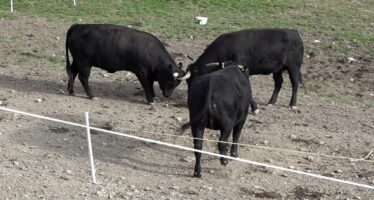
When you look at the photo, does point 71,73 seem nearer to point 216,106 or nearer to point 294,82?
point 294,82

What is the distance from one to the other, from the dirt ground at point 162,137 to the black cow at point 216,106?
1.85 ft

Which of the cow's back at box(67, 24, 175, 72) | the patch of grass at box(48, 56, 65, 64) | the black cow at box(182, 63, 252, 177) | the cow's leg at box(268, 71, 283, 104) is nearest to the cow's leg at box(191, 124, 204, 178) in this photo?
the black cow at box(182, 63, 252, 177)

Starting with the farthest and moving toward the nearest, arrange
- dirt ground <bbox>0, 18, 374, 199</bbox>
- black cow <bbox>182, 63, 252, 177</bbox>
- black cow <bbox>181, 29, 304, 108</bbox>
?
black cow <bbox>181, 29, 304, 108</bbox> < black cow <bbox>182, 63, 252, 177</bbox> < dirt ground <bbox>0, 18, 374, 199</bbox>

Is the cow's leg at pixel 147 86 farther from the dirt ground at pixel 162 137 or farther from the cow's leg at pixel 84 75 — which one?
the cow's leg at pixel 84 75

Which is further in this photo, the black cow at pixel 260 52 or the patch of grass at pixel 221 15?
the patch of grass at pixel 221 15

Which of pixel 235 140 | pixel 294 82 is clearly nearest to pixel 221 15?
pixel 294 82

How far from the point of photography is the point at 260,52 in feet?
43.7

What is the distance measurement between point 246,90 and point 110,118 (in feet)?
9.43

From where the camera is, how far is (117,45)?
13398 millimetres

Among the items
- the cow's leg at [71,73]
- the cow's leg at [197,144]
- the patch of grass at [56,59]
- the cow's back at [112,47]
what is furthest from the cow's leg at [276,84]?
the patch of grass at [56,59]

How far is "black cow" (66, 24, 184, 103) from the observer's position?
527 inches

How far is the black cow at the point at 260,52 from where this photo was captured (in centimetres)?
1322

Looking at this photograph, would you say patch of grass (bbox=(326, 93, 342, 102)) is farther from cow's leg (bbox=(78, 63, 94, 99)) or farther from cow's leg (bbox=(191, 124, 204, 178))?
cow's leg (bbox=(191, 124, 204, 178))

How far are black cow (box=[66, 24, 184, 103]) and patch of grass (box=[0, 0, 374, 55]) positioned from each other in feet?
15.5
